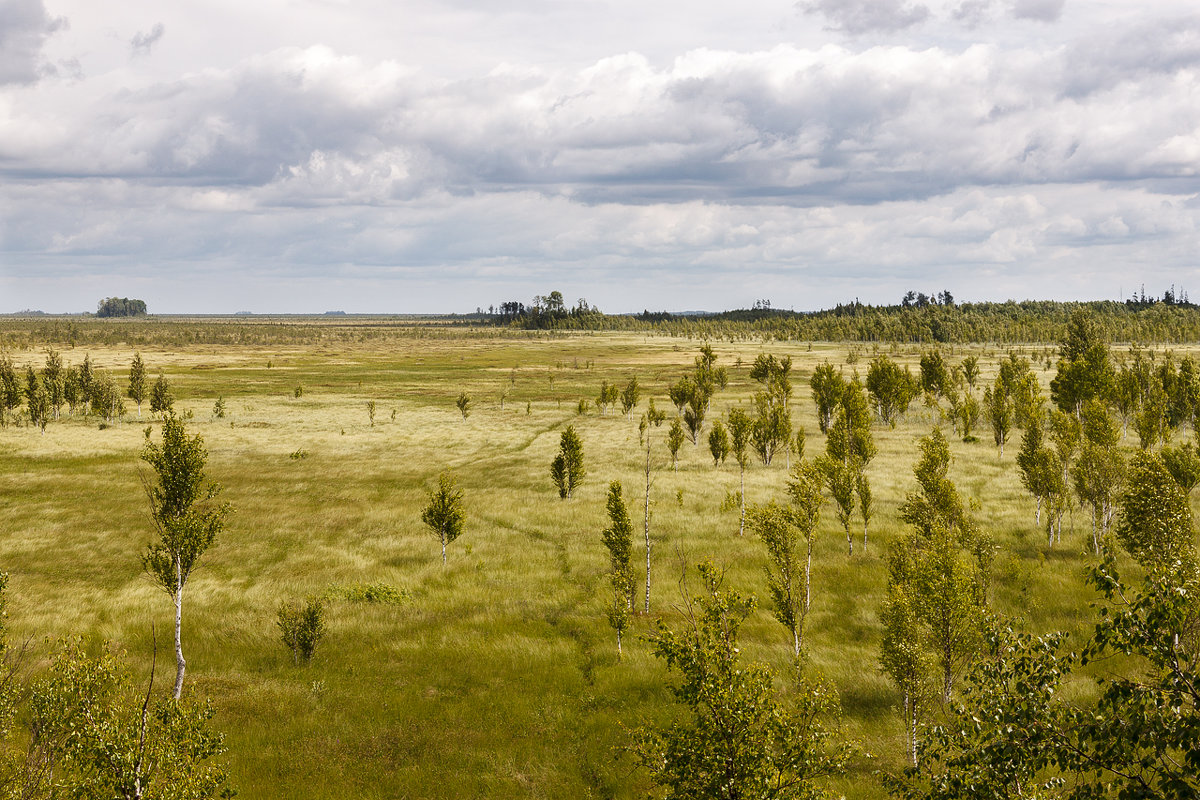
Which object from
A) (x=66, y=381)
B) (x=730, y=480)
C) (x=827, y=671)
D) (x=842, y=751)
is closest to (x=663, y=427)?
(x=730, y=480)

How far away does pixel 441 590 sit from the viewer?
34.5m

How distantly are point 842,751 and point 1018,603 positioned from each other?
24.0 metres

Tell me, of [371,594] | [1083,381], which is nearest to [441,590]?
[371,594]

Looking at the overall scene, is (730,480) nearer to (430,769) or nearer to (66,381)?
(430,769)

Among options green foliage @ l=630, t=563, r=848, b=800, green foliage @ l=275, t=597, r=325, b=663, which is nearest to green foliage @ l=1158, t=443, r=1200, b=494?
green foliage @ l=630, t=563, r=848, b=800

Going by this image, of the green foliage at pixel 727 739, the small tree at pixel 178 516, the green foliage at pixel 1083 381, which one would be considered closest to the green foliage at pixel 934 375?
the green foliage at pixel 1083 381

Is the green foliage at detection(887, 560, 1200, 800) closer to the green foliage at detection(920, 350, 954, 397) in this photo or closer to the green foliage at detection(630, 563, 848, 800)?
the green foliage at detection(630, 563, 848, 800)

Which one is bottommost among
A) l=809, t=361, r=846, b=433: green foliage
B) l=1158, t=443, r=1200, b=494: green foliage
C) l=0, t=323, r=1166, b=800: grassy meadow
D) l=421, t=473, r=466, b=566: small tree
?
l=0, t=323, r=1166, b=800: grassy meadow

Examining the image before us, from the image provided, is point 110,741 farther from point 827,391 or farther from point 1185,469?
point 827,391

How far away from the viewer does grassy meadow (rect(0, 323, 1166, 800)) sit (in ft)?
69.5

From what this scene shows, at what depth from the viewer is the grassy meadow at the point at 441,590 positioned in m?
21.2

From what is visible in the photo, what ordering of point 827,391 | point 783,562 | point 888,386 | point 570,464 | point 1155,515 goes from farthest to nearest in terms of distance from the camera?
1. point 888,386
2. point 827,391
3. point 570,464
4. point 783,562
5. point 1155,515

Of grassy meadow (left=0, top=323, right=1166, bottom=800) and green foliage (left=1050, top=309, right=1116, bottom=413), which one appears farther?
green foliage (left=1050, top=309, right=1116, bottom=413)

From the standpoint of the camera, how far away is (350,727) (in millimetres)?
22078
